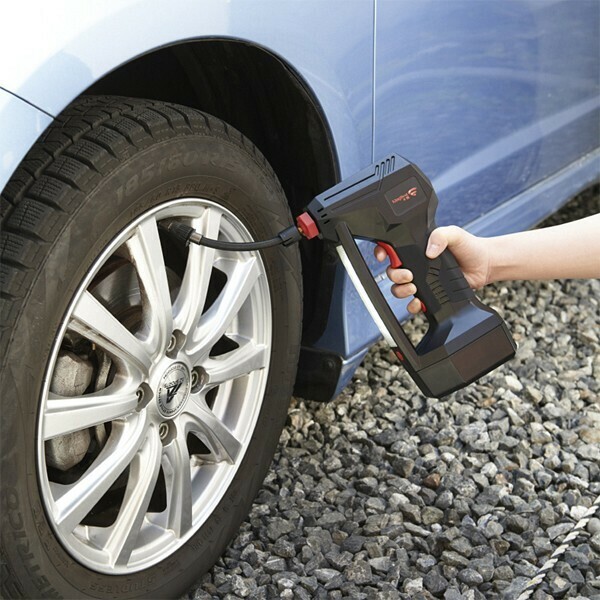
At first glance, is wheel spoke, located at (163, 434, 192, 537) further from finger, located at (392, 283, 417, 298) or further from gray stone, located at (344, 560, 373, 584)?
finger, located at (392, 283, 417, 298)

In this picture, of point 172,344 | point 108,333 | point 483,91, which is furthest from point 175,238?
point 483,91

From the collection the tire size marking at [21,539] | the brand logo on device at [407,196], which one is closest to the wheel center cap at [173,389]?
the tire size marking at [21,539]

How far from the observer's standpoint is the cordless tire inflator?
1661mm

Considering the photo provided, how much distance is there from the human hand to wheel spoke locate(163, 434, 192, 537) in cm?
50

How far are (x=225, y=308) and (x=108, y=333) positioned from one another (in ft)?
1.02

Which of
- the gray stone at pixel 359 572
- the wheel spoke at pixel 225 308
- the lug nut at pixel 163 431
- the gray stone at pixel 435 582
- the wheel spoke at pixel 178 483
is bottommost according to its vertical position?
the gray stone at pixel 435 582

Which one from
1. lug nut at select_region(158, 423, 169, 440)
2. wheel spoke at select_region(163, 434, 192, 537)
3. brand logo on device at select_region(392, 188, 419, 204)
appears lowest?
wheel spoke at select_region(163, 434, 192, 537)

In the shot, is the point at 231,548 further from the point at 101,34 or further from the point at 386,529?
the point at 101,34

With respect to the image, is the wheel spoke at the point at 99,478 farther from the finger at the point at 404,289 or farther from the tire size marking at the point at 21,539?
the finger at the point at 404,289

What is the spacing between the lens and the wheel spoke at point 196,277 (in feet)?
5.78

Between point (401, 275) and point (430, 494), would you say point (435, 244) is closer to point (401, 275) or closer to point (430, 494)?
point (401, 275)

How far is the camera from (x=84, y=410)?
1572 millimetres

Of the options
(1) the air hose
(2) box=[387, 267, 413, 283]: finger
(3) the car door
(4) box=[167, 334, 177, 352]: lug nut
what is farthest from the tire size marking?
(3) the car door

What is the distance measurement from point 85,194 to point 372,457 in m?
1.17
